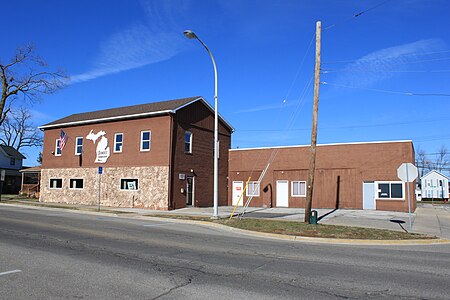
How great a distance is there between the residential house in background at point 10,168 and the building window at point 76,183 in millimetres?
28821

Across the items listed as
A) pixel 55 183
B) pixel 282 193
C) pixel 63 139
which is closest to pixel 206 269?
pixel 282 193

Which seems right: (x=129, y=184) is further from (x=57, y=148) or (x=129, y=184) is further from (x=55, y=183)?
(x=57, y=148)

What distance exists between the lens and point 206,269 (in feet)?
26.4

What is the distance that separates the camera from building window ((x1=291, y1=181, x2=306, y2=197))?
30741 millimetres

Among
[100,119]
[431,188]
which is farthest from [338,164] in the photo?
[431,188]

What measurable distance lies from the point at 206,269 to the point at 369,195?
22.9 meters


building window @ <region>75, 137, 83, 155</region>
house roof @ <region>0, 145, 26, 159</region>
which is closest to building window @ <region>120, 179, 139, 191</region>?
building window @ <region>75, 137, 83, 155</region>

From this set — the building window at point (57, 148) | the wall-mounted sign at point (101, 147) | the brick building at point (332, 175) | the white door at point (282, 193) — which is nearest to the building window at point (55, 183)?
the building window at point (57, 148)

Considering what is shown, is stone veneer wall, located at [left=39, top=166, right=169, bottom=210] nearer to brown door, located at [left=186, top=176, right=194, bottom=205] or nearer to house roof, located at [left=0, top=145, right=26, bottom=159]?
brown door, located at [left=186, top=176, right=194, bottom=205]

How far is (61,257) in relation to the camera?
29.5 ft

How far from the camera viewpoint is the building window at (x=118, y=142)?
3016cm

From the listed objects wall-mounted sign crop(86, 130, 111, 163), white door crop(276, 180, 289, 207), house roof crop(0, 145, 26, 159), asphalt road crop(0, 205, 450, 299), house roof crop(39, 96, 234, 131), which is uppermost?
house roof crop(39, 96, 234, 131)

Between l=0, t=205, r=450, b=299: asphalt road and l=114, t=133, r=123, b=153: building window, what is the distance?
1769 centimetres

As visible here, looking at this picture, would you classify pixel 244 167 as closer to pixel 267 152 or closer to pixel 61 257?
pixel 267 152
